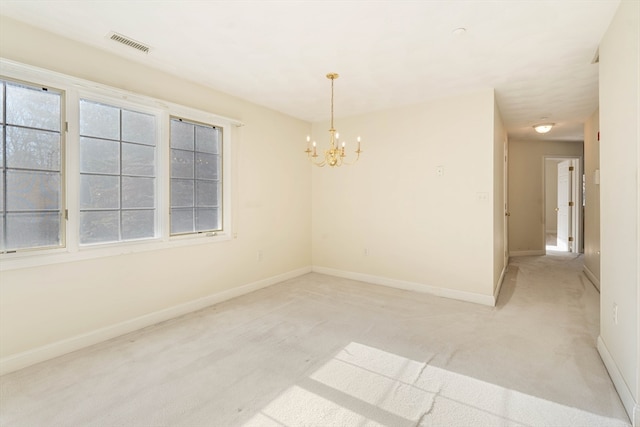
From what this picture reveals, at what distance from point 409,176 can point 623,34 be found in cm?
244

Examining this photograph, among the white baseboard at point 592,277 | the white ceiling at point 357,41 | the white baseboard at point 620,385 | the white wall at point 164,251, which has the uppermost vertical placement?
the white ceiling at point 357,41

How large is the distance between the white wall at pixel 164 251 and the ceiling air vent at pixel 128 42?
29 centimetres

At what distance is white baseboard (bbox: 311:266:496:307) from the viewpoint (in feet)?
11.9

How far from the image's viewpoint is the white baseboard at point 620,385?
5.36 ft

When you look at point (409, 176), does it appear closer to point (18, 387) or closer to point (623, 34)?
point (623, 34)

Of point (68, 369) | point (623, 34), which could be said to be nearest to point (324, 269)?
point (68, 369)

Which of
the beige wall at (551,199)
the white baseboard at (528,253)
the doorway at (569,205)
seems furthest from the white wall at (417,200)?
the beige wall at (551,199)

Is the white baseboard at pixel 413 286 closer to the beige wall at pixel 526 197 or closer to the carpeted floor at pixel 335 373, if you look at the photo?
the carpeted floor at pixel 335 373

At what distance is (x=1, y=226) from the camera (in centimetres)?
222

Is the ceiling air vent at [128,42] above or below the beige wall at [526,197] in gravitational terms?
above

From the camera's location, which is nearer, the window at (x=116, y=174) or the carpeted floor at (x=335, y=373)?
the carpeted floor at (x=335, y=373)

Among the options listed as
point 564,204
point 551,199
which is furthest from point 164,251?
point 551,199

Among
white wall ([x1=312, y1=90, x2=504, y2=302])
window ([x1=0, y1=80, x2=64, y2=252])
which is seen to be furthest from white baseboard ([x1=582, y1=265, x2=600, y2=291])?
window ([x1=0, y1=80, x2=64, y2=252])

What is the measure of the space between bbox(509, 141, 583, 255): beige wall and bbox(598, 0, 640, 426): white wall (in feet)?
15.5
